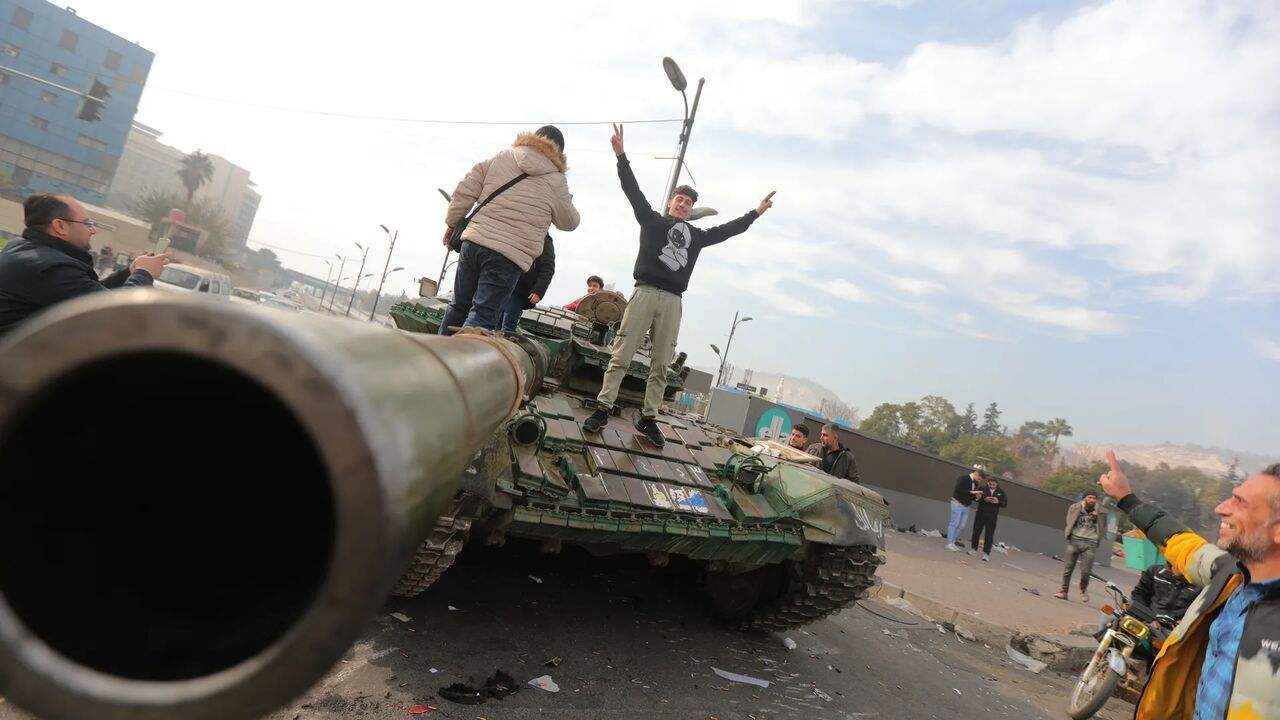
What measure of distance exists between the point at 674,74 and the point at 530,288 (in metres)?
8.39

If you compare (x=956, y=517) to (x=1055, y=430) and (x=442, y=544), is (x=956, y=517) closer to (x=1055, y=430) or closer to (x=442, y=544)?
(x=442, y=544)

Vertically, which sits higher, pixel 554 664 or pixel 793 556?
pixel 793 556

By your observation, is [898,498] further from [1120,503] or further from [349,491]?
[349,491]

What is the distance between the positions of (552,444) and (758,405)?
14.1 meters

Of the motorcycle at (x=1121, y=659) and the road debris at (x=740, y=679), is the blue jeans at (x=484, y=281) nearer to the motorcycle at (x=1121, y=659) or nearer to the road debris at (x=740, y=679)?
the road debris at (x=740, y=679)

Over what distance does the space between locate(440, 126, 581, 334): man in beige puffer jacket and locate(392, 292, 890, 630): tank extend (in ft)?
2.52

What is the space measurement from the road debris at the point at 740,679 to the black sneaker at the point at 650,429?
1.67m

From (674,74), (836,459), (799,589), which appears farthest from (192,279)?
(799,589)

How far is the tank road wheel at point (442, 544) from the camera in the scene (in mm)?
3730

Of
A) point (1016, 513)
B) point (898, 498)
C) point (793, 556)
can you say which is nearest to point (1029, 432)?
point (1016, 513)

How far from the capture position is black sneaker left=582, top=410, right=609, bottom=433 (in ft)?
16.3

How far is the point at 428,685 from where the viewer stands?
368 cm

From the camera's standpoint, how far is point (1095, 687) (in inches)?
219

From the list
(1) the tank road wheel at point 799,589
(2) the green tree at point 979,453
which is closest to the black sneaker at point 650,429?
(1) the tank road wheel at point 799,589
